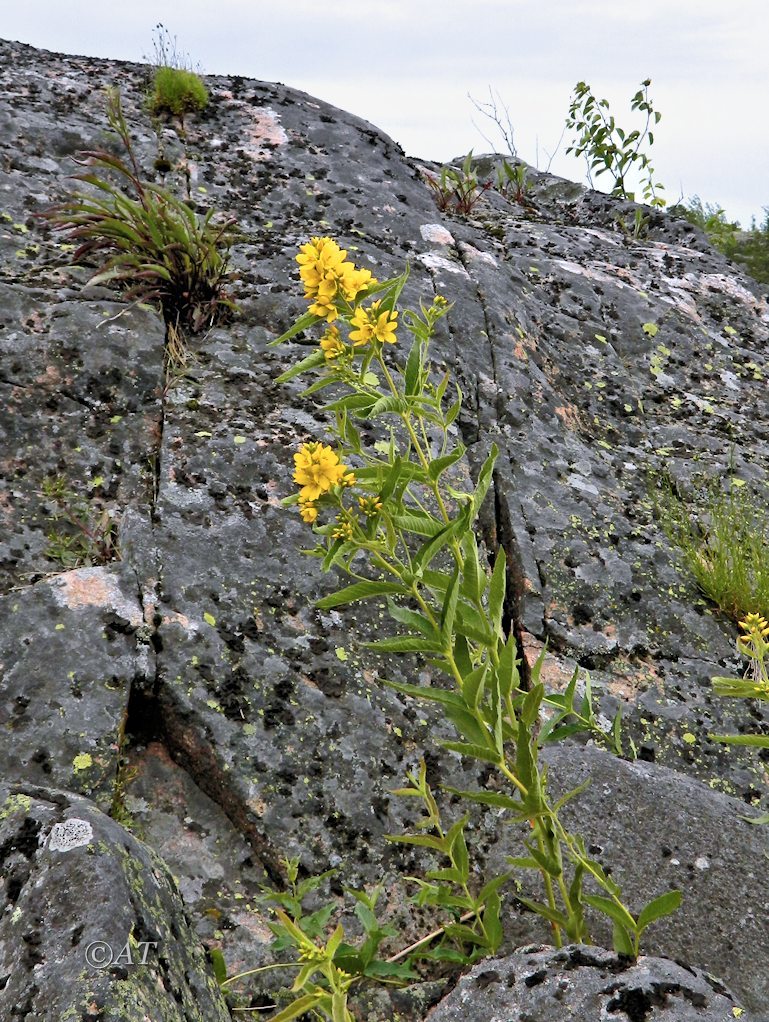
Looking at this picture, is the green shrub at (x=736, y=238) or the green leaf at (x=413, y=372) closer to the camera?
the green leaf at (x=413, y=372)

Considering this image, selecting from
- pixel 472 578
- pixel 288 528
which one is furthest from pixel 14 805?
pixel 288 528

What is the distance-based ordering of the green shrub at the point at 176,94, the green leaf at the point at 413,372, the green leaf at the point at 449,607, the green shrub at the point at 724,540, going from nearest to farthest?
the green leaf at the point at 449,607 → the green leaf at the point at 413,372 → the green shrub at the point at 724,540 → the green shrub at the point at 176,94

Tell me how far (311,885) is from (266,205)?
3.95 m

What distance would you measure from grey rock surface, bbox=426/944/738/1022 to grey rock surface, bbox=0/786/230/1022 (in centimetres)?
62

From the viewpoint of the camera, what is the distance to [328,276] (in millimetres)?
2248

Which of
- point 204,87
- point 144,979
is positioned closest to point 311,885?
point 144,979

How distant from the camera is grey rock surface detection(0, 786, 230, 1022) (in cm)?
165

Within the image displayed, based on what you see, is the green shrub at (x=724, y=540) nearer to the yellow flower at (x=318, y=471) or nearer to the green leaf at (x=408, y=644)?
the green leaf at (x=408, y=644)

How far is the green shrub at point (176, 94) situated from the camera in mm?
5758

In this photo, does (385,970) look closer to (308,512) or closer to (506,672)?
(506,672)

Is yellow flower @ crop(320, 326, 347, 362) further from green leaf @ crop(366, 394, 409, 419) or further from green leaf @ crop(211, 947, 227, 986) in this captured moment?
green leaf @ crop(211, 947, 227, 986)

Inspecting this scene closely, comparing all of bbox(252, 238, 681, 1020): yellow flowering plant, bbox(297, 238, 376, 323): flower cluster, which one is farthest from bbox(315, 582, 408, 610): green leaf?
bbox(297, 238, 376, 323): flower cluster

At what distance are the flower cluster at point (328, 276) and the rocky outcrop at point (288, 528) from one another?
123 centimetres

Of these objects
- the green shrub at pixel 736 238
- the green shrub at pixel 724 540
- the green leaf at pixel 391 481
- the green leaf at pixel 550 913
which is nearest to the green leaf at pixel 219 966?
the green leaf at pixel 550 913
